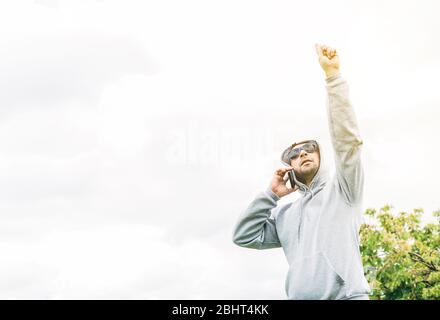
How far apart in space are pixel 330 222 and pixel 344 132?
63cm

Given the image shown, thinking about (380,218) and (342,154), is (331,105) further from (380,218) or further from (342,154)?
(380,218)

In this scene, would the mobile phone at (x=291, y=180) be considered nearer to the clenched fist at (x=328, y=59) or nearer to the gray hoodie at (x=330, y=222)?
the gray hoodie at (x=330, y=222)

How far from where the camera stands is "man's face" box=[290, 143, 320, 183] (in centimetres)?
455

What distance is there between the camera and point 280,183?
4551 mm

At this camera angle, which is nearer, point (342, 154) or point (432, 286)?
point (342, 154)

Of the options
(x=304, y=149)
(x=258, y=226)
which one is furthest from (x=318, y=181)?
(x=258, y=226)

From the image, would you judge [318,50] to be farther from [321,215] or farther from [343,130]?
[321,215]

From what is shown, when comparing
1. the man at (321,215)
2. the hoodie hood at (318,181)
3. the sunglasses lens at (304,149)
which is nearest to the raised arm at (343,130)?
the man at (321,215)

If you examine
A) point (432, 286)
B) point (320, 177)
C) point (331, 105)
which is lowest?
point (432, 286)

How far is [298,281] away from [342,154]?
0.90 meters

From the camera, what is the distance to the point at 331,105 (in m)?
4.13
